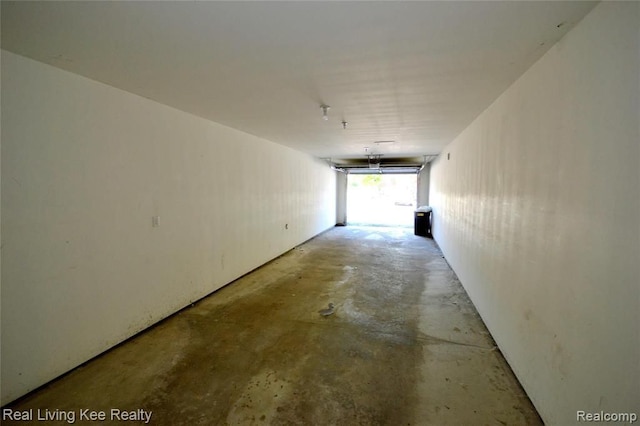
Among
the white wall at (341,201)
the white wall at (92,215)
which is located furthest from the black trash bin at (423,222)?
the white wall at (92,215)

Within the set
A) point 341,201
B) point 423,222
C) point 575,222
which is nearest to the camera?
point 575,222

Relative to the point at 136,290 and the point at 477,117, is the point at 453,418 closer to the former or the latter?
the point at 136,290

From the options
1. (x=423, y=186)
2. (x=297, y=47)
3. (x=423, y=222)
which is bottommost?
(x=423, y=222)

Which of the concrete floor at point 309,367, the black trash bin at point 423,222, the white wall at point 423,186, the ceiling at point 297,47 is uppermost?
the ceiling at point 297,47

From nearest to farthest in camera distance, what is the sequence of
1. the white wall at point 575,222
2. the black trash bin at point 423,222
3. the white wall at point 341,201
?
the white wall at point 575,222
the black trash bin at point 423,222
the white wall at point 341,201

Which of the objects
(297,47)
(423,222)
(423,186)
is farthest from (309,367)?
(423,186)

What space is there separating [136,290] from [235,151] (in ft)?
7.59

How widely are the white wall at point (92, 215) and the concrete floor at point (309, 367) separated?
30cm

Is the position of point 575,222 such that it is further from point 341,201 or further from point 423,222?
point 341,201

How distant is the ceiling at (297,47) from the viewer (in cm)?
132

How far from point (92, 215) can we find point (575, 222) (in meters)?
3.34

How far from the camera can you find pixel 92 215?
226 cm

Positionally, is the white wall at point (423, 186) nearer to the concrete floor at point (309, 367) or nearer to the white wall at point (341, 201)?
the white wall at point (341, 201)

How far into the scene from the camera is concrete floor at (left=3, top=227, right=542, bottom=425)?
5.90 feet
